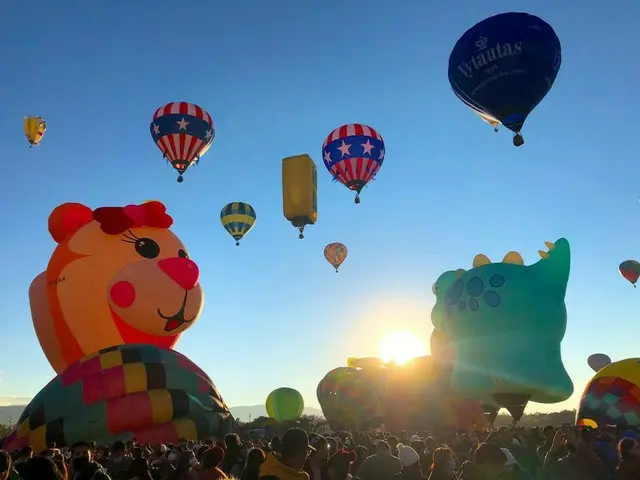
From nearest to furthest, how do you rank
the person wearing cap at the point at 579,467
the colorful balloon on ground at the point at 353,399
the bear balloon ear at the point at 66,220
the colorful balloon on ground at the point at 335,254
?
the person wearing cap at the point at 579,467 → the bear balloon ear at the point at 66,220 → the colorful balloon on ground at the point at 353,399 → the colorful balloon on ground at the point at 335,254

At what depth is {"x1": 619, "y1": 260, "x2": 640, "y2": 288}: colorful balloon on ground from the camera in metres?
28.8

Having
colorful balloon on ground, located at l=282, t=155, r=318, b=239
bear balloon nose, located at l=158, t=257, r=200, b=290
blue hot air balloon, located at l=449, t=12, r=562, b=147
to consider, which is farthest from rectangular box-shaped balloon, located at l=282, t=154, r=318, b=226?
bear balloon nose, located at l=158, t=257, r=200, b=290

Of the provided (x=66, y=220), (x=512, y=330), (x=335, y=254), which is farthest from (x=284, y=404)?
(x=66, y=220)

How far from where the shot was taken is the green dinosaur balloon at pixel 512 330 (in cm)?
1404

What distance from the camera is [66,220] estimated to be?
12312 mm

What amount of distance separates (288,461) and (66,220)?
10482 millimetres

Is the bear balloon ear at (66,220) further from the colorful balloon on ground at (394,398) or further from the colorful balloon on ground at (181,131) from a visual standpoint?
the colorful balloon on ground at (394,398)

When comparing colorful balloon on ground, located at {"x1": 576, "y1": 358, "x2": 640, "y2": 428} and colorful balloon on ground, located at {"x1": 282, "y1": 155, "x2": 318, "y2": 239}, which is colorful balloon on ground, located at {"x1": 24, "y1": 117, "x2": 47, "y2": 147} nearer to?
colorful balloon on ground, located at {"x1": 282, "y1": 155, "x2": 318, "y2": 239}

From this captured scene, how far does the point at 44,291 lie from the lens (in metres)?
12.0

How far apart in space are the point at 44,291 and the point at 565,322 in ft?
40.6

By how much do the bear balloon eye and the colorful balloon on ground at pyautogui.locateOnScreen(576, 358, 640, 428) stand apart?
10.8 m

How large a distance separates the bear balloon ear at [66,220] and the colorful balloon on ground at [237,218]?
9195 mm

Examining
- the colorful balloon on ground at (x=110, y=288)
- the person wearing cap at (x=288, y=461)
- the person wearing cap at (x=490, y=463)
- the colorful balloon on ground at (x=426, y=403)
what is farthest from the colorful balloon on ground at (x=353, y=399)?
the person wearing cap at (x=288, y=461)

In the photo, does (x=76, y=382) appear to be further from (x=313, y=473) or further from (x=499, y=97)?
(x=499, y=97)
